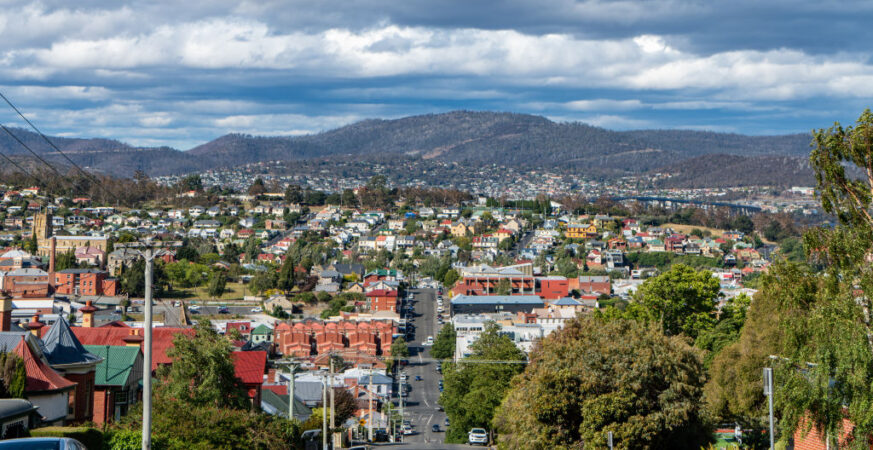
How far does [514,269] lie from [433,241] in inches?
1507

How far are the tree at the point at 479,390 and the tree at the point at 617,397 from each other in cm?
1360

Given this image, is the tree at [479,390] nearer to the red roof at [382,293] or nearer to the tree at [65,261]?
the red roof at [382,293]

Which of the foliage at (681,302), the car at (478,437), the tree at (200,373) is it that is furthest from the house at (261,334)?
the tree at (200,373)

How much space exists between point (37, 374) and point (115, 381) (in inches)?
164

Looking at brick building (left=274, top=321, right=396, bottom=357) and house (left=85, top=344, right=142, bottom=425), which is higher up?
house (left=85, top=344, right=142, bottom=425)

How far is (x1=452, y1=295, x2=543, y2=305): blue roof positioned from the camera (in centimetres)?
9069

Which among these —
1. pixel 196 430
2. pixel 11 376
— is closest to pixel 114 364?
pixel 11 376

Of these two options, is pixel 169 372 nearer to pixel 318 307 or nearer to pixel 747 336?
pixel 747 336

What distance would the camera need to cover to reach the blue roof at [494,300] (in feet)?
298

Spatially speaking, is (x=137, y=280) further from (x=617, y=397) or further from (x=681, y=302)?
(x=617, y=397)

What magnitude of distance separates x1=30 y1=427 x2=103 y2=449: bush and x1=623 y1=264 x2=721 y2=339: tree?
3217 centimetres

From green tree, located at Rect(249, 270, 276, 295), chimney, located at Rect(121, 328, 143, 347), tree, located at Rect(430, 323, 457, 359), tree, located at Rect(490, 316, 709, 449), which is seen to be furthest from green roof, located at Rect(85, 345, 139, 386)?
green tree, located at Rect(249, 270, 276, 295)

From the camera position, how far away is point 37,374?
70.0 feet

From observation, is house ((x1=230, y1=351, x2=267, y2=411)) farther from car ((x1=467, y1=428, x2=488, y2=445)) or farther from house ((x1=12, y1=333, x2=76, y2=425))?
car ((x1=467, y1=428, x2=488, y2=445))
